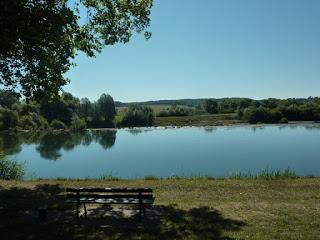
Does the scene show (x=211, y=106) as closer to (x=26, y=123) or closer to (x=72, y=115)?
(x=72, y=115)

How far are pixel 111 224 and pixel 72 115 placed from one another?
11577cm

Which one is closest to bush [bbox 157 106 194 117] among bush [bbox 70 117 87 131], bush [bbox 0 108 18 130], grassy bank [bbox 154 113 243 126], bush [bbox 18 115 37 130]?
grassy bank [bbox 154 113 243 126]

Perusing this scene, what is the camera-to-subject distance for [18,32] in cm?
1388

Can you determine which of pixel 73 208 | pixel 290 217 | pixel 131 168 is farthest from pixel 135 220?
pixel 131 168

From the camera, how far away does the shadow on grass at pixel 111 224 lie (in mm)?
9930

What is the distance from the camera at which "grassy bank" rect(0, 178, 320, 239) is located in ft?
32.9

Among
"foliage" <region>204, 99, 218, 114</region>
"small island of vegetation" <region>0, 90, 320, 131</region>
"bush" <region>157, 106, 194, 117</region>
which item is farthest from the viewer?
"foliage" <region>204, 99, 218, 114</region>

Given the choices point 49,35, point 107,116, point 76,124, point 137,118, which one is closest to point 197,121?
point 137,118

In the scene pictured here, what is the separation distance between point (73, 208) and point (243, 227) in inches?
201

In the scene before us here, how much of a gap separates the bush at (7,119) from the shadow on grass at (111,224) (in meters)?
96.9

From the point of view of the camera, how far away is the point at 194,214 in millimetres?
11953

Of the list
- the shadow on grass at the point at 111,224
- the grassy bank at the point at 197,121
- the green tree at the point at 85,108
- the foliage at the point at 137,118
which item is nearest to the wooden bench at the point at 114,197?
the shadow on grass at the point at 111,224

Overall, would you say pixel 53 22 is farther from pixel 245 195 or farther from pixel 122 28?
pixel 245 195

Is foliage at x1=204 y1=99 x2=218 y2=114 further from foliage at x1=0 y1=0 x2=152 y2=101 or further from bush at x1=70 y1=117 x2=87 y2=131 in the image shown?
foliage at x1=0 y1=0 x2=152 y2=101
